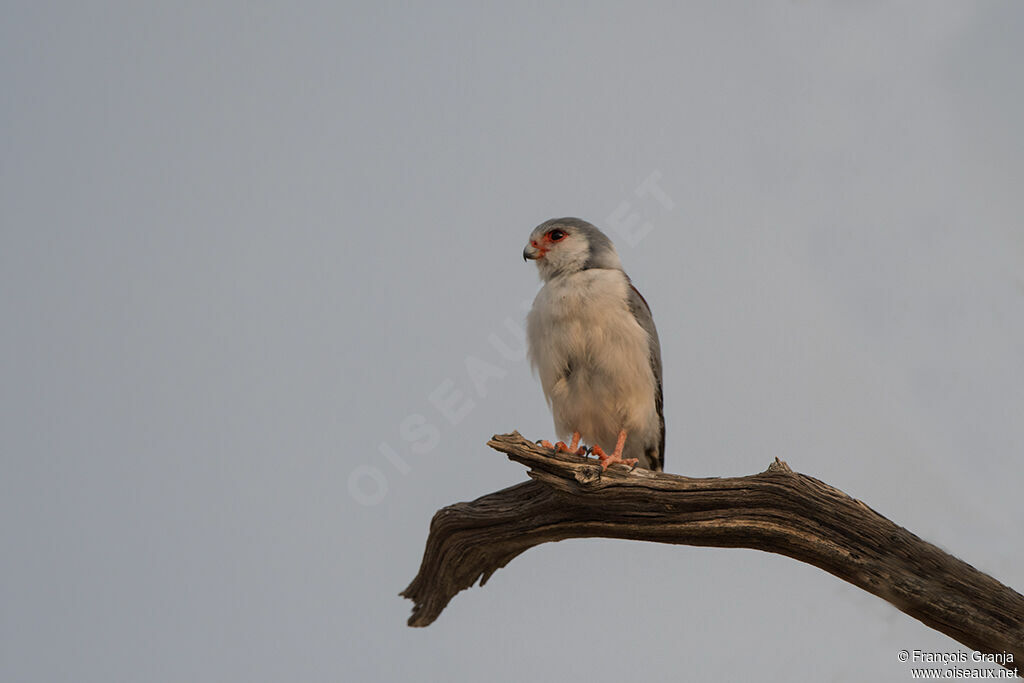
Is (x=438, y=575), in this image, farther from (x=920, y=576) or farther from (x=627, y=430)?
(x=920, y=576)

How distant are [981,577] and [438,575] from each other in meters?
3.30

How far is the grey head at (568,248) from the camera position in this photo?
6227mm

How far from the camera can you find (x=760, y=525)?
16.3 feet

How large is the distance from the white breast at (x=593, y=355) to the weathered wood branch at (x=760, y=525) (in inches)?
30.2

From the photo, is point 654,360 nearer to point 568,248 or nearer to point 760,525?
point 568,248

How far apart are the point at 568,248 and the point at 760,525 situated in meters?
2.35

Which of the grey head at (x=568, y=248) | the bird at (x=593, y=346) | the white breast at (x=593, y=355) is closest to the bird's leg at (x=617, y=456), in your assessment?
the bird at (x=593, y=346)

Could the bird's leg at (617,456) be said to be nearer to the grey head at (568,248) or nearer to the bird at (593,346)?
the bird at (593,346)

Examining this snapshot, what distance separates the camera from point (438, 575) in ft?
19.9

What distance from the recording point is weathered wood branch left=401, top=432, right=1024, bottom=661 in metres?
4.77

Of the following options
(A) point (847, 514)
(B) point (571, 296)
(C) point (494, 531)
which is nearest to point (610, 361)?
(B) point (571, 296)

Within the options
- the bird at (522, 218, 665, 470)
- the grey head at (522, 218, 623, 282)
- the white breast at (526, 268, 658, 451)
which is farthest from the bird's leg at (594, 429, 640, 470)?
the grey head at (522, 218, 623, 282)

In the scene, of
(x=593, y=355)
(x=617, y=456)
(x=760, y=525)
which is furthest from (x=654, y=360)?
(x=760, y=525)

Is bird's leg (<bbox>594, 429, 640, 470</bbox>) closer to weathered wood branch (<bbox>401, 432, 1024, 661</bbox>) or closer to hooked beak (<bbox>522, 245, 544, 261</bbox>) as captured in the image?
weathered wood branch (<bbox>401, 432, 1024, 661</bbox>)
